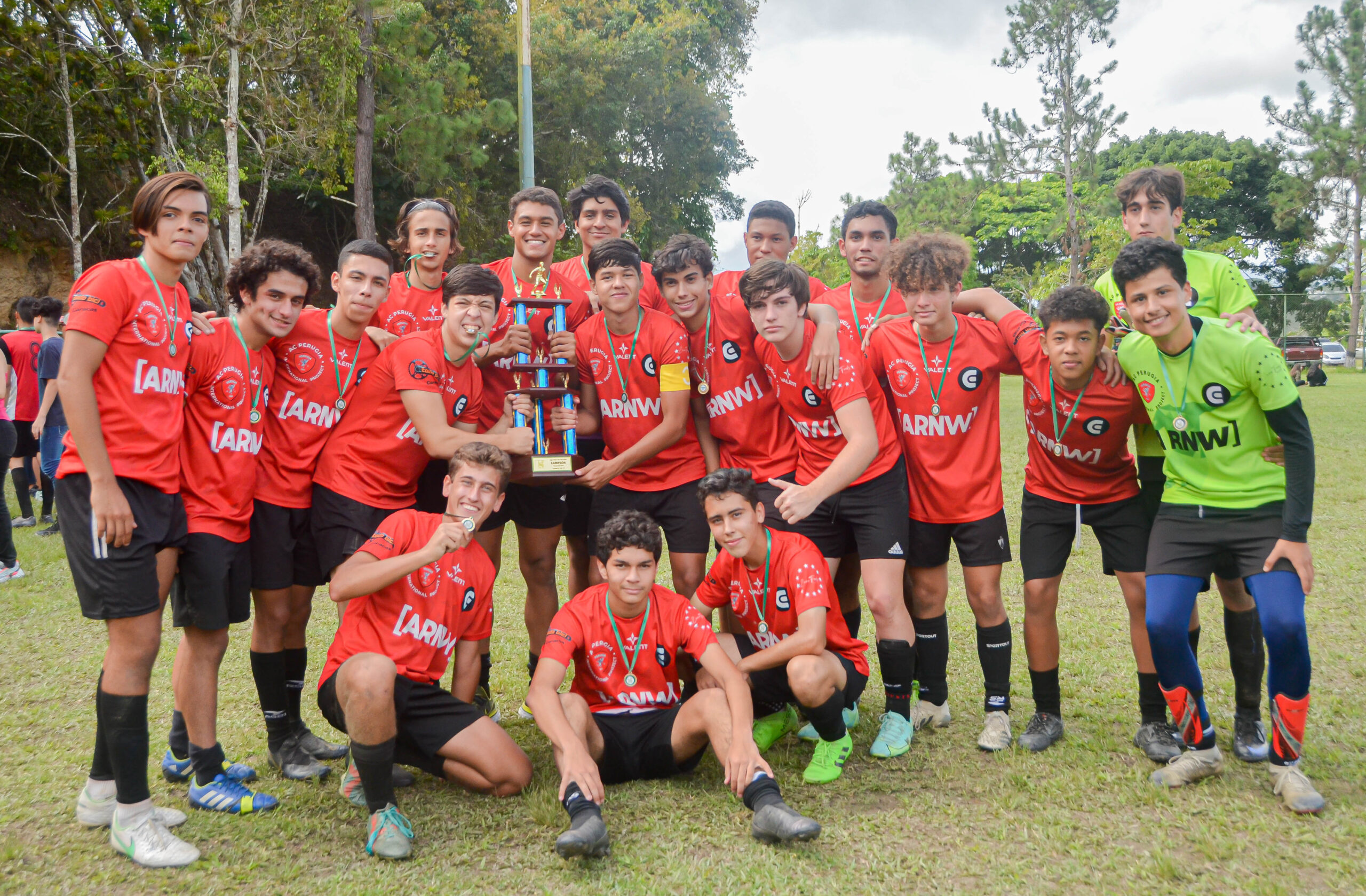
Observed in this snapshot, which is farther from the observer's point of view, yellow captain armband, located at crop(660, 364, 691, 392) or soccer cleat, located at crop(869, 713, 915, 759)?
yellow captain armband, located at crop(660, 364, 691, 392)

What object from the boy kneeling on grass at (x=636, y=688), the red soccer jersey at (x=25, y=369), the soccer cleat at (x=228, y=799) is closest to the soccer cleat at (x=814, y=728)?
the boy kneeling on grass at (x=636, y=688)

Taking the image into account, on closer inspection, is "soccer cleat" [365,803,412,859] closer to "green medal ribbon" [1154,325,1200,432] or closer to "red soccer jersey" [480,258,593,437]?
"red soccer jersey" [480,258,593,437]

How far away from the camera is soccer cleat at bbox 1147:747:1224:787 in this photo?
3.64m

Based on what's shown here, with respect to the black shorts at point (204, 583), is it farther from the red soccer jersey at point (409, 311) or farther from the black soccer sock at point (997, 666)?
the black soccer sock at point (997, 666)

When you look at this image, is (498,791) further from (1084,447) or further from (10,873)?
(1084,447)

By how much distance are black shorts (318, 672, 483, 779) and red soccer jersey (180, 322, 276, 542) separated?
2.68ft

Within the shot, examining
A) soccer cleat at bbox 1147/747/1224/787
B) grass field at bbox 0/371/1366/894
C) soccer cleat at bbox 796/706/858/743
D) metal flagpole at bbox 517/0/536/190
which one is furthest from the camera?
metal flagpole at bbox 517/0/536/190

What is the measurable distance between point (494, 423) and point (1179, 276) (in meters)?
3.23

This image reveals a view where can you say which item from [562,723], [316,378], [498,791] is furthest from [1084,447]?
[316,378]

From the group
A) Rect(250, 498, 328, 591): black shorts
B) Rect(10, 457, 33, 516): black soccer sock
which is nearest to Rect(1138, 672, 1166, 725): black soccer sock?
Rect(250, 498, 328, 591): black shorts

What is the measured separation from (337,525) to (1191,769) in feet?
12.4

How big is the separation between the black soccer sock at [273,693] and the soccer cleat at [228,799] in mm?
376

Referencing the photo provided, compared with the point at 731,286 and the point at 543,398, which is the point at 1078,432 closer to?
the point at 731,286

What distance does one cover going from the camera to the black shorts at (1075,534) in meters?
4.18
